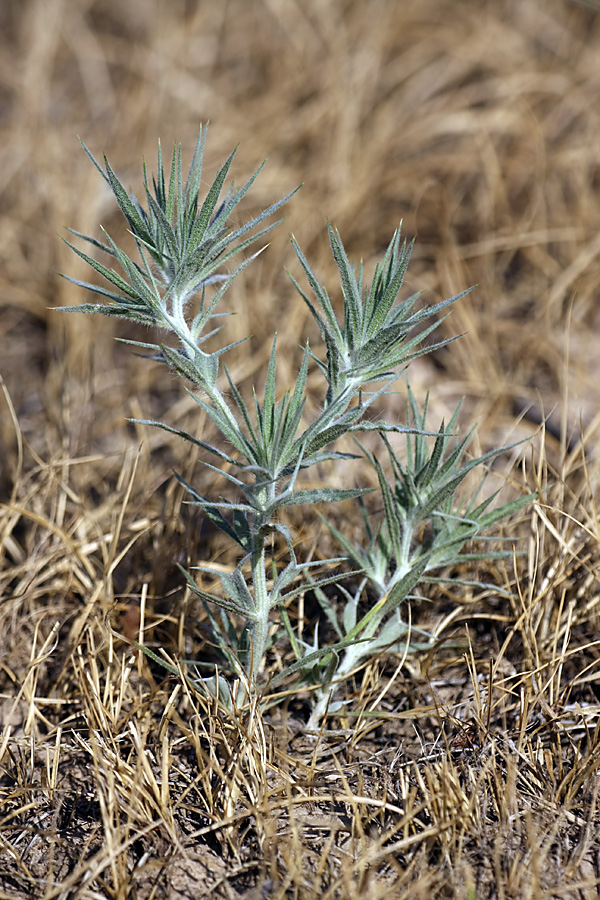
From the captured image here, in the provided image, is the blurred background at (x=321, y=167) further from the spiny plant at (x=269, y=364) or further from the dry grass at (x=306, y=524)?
the spiny plant at (x=269, y=364)

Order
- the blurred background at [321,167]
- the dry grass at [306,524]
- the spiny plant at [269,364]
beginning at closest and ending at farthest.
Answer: the spiny plant at [269,364] < the dry grass at [306,524] < the blurred background at [321,167]

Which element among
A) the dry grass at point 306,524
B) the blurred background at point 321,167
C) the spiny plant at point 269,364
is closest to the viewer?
the spiny plant at point 269,364

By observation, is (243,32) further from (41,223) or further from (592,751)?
(592,751)

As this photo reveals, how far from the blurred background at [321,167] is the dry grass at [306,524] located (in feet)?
0.06

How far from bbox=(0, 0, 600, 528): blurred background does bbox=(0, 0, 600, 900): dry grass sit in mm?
18

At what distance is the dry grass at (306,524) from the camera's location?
56.2 inches

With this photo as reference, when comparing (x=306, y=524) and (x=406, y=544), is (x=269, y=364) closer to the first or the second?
(x=406, y=544)

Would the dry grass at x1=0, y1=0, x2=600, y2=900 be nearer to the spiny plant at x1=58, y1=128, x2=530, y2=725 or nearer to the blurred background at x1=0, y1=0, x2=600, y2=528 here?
the blurred background at x1=0, y1=0, x2=600, y2=528

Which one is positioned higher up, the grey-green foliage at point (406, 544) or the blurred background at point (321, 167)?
the blurred background at point (321, 167)

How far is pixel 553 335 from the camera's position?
2.92m

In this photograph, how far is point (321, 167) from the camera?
3457 mm

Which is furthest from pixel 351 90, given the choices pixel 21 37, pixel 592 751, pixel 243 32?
pixel 592 751

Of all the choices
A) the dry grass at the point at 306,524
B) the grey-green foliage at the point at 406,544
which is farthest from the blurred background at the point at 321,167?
the grey-green foliage at the point at 406,544

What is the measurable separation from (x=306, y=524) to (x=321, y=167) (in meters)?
2.03
